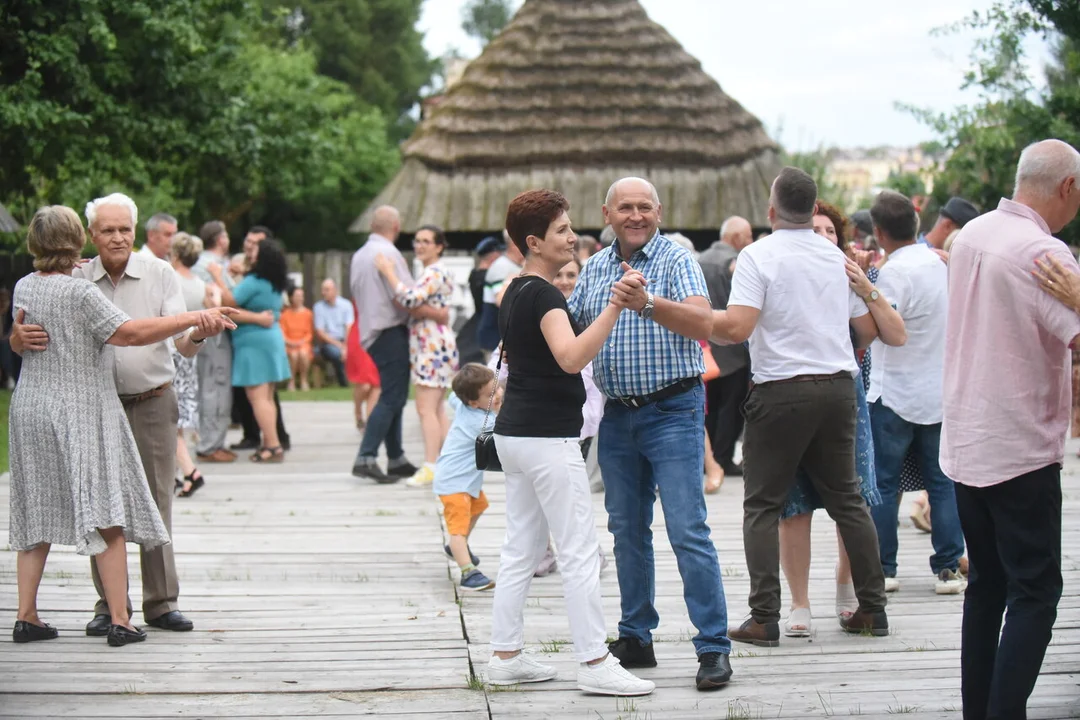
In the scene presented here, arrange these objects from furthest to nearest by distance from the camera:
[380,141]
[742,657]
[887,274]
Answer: [380,141], [887,274], [742,657]

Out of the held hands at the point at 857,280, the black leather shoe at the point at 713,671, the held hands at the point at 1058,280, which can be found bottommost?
the black leather shoe at the point at 713,671

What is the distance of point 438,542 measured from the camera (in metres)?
8.56

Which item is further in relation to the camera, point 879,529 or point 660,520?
point 660,520

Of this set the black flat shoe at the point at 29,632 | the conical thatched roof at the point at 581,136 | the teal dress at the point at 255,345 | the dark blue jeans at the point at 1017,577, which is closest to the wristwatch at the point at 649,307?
the dark blue jeans at the point at 1017,577

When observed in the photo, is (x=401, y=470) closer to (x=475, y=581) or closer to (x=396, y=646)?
(x=475, y=581)

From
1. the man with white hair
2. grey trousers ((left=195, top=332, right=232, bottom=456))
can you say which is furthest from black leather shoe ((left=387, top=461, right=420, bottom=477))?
the man with white hair

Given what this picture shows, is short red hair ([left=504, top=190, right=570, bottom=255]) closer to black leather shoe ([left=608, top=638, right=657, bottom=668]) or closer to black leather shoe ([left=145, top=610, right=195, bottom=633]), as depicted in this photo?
black leather shoe ([left=608, top=638, right=657, bottom=668])

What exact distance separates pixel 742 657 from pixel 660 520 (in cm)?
353

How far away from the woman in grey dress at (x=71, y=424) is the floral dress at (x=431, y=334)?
4458 millimetres

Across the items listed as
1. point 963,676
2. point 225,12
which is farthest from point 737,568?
point 225,12

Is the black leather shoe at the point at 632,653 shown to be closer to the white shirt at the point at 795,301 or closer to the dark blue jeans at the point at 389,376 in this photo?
the white shirt at the point at 795,301

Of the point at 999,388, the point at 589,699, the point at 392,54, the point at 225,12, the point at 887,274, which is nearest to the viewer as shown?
the point at 999,388

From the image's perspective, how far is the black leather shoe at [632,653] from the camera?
219 inches

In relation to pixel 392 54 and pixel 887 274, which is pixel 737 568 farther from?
pixel 392 54
